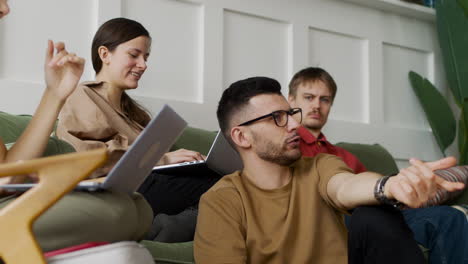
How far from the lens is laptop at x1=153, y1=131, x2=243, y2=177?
186 cm

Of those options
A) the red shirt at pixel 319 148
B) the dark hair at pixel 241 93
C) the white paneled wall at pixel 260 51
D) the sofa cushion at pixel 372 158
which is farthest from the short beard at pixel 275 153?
the sofa cushion at pixel 372 158

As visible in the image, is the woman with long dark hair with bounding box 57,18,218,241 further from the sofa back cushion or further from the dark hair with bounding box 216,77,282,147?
the dark hair with bounding box 216,77,282,147

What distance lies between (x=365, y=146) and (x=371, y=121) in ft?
1.73

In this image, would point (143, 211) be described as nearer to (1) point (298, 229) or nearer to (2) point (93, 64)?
(1) point (298, 229)

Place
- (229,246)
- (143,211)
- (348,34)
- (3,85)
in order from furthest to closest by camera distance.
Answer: (348,34), (3,85), (229,246), (143,211)

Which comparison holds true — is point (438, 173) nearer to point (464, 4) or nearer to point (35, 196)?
point (464, 4)

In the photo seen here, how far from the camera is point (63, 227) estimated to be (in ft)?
3.08

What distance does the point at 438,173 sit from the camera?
264cm

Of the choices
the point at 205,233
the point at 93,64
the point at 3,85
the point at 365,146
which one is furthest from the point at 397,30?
the point at 205,233

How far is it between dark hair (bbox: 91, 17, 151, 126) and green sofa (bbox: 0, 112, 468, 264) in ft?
0.60

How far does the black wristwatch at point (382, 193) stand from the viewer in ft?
4.23

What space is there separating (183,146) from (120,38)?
441 mm

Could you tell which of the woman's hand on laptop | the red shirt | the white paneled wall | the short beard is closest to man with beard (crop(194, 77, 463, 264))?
the short beard

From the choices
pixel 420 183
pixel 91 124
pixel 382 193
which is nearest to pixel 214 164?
pixel 91 124
